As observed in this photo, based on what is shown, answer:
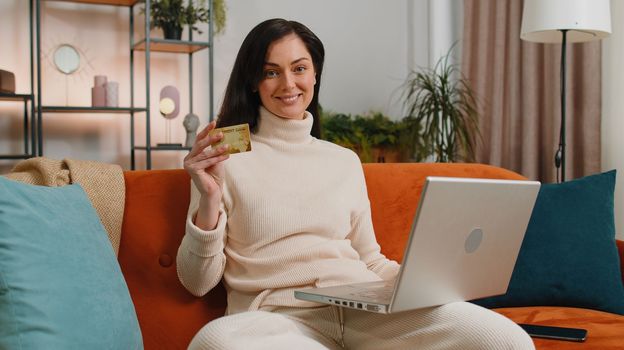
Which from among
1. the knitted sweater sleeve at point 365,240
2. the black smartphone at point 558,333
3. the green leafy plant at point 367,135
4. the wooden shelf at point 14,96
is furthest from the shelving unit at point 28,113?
the black smartphone at point 558,333

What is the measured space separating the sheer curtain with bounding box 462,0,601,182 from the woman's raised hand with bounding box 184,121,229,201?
2294 mm

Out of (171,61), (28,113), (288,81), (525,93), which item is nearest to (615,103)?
(525,93)

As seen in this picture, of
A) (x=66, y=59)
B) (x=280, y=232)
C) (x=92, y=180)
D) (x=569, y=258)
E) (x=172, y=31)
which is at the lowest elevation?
(x=569, y=258)

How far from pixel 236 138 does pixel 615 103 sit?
93.4 inches

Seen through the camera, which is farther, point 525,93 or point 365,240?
point 525,93

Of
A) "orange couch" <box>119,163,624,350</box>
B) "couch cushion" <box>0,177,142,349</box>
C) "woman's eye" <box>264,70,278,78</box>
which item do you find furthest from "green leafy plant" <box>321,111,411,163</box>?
"couch cushion" <box>0,177,142,349</box>

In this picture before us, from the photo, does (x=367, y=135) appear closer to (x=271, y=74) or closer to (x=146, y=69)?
(x=146, y=69)

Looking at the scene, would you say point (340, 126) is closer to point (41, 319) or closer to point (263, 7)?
Answer: point (263, 7)

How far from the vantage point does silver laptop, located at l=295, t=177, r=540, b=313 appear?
51.3 inches

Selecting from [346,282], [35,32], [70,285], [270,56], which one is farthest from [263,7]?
[70,285]

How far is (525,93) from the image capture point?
12.4 feet

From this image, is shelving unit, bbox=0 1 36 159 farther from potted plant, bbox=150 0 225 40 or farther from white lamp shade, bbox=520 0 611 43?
white lamp shade, bbox=520 0 611 43

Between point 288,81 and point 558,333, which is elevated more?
point 288,81

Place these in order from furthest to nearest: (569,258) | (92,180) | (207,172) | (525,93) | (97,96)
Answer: (97,96) → (525,93) → (569,258) → (92,180) → (207,172)
